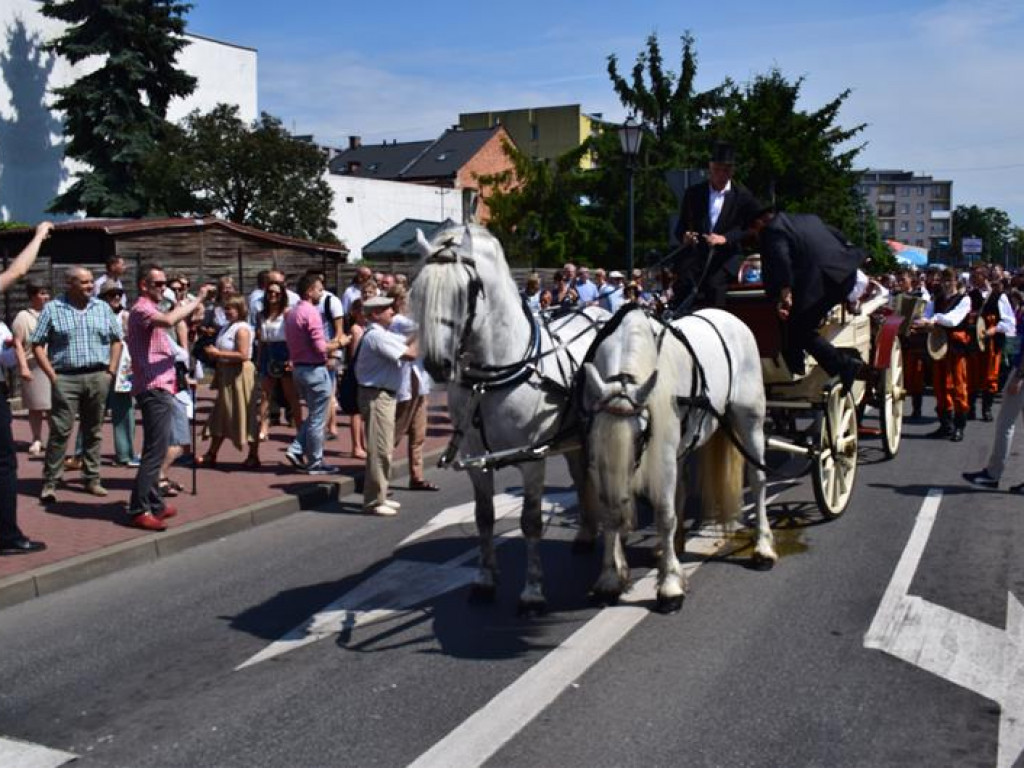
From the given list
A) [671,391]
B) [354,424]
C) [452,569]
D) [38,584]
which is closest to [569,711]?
[671,391]

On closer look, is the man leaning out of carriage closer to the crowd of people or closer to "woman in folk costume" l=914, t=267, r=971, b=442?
the crowd of people

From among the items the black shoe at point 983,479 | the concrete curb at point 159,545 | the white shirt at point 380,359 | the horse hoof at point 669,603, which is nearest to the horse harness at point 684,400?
the horse hoof at point 669,603

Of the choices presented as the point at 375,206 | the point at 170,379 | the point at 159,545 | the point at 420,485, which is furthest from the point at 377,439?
the point at 375,206

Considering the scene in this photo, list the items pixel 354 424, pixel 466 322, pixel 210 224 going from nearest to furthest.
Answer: pixel 466 322
pixel 354 424
pixel 210 224

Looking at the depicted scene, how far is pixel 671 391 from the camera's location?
570cm

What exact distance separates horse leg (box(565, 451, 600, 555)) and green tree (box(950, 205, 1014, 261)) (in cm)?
17849

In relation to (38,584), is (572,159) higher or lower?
higher

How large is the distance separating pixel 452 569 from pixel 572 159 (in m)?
31.2

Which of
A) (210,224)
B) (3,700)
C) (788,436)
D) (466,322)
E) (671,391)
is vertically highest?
(210,224)

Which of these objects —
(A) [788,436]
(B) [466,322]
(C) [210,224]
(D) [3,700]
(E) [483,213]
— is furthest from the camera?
(E) [483,213]

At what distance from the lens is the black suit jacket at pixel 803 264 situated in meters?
7.39

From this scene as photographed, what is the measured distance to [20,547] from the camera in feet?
24.5

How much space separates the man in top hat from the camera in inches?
311

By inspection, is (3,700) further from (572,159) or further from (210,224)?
(572,159)
